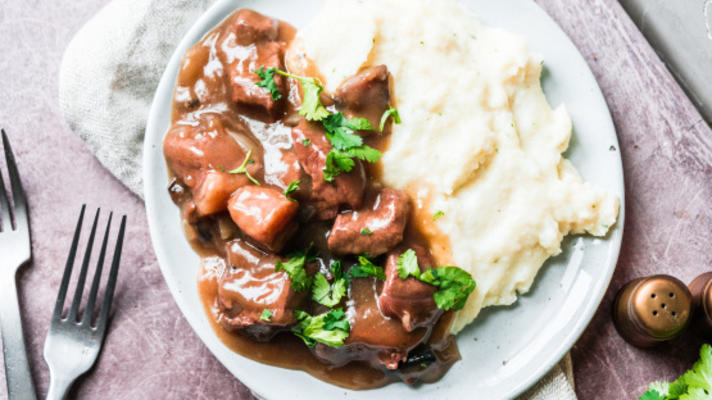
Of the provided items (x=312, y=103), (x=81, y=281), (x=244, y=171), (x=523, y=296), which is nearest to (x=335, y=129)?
(x=312, y=103)

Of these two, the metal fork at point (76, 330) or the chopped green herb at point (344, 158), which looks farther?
the metal fork at point (76, 330)

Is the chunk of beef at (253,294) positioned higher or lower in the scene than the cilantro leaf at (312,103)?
lower

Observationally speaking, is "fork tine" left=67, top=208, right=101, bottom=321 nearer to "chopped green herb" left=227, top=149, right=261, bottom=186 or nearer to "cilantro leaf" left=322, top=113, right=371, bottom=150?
"chopped green herb" left=227, top=149, right=261, bottom=186

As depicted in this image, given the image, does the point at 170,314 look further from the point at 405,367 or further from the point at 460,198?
the point at 460,198

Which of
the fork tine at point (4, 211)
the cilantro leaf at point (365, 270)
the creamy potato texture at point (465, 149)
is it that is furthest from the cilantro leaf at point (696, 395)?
the fork tine at point (4, 211)

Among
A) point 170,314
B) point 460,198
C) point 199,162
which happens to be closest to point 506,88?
point 460,198

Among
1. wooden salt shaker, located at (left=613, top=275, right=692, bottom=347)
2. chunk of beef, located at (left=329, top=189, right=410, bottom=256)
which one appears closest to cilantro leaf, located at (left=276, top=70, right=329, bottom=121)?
chunk of beef, located at (left=329, top=189, right=410, bottom=256)

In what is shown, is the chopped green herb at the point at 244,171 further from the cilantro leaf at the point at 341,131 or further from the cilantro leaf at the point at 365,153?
the cilantro leaf at the point at 365,153
